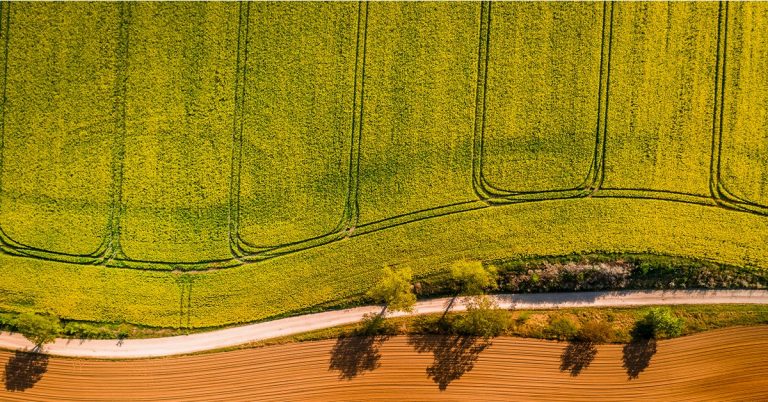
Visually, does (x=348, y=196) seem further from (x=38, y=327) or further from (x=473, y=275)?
(x=38, y=327)

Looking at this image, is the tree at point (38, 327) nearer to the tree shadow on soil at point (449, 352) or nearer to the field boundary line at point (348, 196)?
the field boundary line at point (348, 196)

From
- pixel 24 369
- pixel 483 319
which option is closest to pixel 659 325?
pixel 483 319

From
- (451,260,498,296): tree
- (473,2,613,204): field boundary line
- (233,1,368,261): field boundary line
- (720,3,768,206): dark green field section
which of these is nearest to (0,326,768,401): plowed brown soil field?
(451,260,498,296): tree

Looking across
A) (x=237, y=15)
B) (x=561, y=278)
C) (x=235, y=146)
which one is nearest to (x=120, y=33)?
(x=237, y=15)

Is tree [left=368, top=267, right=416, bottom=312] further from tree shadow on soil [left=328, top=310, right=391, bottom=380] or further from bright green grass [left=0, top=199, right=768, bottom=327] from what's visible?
tree shadow on soil [left=328, top=310, right=391, bottom=380]

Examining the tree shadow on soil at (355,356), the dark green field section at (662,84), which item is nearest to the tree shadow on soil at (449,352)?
the tree shadow on soil at (355,356)
